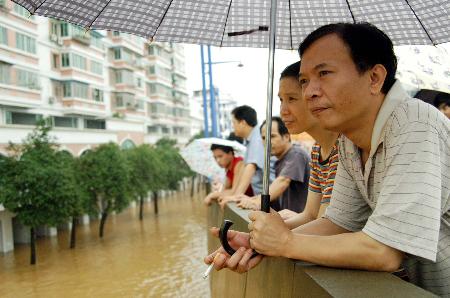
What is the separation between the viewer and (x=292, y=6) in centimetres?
273

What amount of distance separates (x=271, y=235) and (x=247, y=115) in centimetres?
397

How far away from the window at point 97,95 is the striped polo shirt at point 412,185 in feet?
118

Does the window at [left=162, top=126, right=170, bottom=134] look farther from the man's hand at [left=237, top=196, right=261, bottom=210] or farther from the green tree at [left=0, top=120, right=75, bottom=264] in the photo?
the man's hand at [left=237, top=196, right=261, bottom=210]

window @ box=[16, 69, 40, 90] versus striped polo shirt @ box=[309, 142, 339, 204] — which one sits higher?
window @ box=[16, 69, 40, 90]

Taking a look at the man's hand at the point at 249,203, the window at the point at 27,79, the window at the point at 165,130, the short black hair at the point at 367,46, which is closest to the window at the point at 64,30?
the window at the point at 27,79

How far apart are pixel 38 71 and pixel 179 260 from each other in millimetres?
15644

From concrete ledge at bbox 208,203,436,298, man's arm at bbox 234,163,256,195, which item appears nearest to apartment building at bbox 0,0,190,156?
man's arm at bbox 234,163,256,195

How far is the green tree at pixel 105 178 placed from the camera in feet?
89.0

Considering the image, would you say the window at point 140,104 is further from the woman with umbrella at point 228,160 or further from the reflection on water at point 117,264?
the woman with umbrella at point 228,160

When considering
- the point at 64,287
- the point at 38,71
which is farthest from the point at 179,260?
the point at 38,71

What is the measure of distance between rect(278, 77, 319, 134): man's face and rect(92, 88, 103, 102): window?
114 feet

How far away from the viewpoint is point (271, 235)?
1677 mm

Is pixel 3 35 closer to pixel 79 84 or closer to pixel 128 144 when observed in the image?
pixel 79 84

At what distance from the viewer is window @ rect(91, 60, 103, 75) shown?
36000 mm
